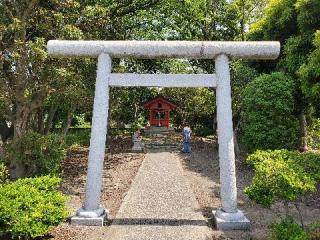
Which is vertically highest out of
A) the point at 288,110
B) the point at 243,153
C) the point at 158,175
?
the point at 288,110

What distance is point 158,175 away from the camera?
1456cm

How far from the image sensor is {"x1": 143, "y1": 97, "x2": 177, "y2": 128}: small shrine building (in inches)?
1280

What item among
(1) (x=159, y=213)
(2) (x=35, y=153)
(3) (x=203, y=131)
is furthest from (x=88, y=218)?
(3) (x=203, y=131)

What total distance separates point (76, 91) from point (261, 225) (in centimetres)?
777

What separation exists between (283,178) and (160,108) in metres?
26.4

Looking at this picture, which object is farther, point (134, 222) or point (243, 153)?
point (243, 153)

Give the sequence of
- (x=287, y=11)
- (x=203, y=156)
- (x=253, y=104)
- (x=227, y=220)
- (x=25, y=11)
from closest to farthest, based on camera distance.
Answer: (x=227, y=220) → (x=25, y=11) → (x=253, y=104) → (x=287, y=11) → (x=203, y=156)

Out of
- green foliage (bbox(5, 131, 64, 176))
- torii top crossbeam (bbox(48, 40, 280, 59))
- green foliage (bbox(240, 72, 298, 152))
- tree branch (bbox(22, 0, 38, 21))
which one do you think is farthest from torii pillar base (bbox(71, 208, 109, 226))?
green foliage (bbox(240, 72, 298, 152))

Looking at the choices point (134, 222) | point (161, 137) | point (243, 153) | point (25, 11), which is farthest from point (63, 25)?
point (161, 137)

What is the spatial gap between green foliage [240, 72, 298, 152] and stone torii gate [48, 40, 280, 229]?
706cm

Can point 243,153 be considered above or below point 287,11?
below

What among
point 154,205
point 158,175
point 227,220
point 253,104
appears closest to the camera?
point 227,220

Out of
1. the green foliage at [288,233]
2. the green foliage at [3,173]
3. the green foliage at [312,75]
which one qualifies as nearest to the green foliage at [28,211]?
the green foliage at [288,233]

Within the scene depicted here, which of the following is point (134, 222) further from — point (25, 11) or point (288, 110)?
point (288, 110)
